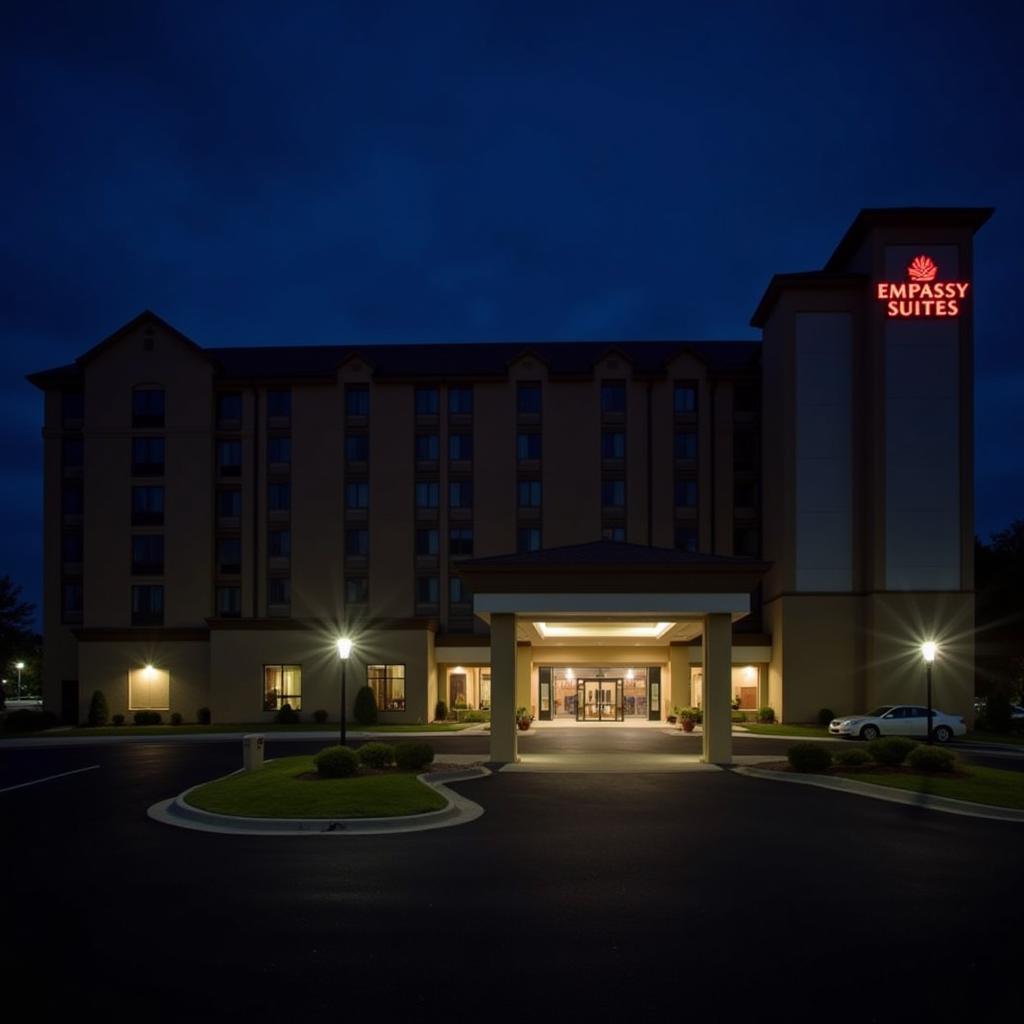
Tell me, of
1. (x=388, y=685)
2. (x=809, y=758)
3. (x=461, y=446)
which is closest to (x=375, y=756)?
(x=809, y=758)

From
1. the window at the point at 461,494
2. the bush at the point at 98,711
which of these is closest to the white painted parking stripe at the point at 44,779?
the bush at the point at 98,711

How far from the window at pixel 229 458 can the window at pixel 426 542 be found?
10.6 meters

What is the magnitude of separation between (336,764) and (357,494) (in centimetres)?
3444

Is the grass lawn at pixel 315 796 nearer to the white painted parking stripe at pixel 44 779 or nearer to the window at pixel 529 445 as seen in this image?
the white painted parking stripe at pixel 44 779

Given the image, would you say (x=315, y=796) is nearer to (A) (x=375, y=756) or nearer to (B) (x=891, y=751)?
(A) (x=375, y=756)

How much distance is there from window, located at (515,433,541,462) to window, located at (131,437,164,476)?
774 inches

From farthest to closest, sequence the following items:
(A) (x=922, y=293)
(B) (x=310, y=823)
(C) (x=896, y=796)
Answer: (A) (x=922, y=293) < (C) (x=896, y=796) < (B) (x=310, y=823)

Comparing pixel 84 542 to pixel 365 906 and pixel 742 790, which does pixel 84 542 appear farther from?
Answer: pixel 365 906

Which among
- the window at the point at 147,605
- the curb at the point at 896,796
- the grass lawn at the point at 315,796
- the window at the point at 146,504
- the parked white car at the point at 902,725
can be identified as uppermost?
the window at the point at 146,504

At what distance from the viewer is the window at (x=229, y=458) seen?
55.6m

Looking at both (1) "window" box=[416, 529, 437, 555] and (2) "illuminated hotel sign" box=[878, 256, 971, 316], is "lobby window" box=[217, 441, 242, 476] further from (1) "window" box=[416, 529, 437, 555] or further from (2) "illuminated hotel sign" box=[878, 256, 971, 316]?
(2) "illuminated hotel sign" box=[878, 256, 971, 316]

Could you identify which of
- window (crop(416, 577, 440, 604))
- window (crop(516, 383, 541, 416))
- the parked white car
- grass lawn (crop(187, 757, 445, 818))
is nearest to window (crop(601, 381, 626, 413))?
window (crop(516, 383, 541, 416))

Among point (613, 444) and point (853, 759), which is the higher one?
point (613, 444)

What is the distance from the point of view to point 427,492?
2196 inches
